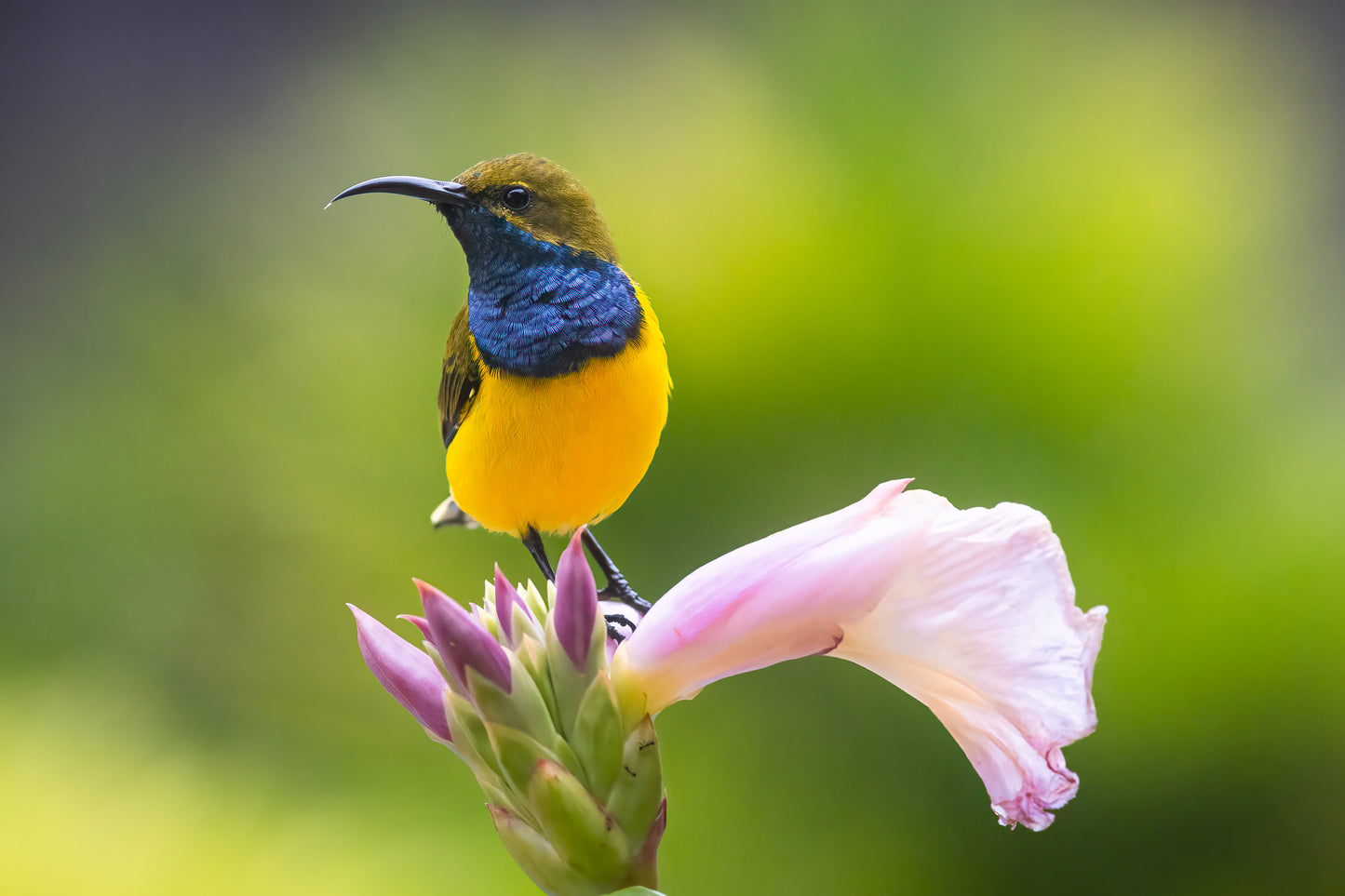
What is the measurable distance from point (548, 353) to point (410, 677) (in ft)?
0.61

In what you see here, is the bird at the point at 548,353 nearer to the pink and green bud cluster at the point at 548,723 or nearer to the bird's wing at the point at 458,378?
the bird's wing at the point at 458,378

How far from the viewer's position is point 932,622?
334mm

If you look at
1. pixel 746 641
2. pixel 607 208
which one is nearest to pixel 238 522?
pixel 607 208

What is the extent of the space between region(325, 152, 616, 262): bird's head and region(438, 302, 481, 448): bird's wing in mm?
74

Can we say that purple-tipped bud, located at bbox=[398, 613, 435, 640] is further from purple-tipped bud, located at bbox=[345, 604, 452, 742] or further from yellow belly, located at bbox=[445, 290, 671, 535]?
yellow belly, located at bbox=[445, 290, 671, 535]

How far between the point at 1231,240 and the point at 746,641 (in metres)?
1.58

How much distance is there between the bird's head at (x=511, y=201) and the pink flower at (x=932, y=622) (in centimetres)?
21

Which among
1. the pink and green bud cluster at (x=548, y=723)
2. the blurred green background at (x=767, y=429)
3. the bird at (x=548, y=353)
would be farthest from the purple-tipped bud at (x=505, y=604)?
the blurred green background at (x=767, y=429)

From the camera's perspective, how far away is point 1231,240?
1.64m

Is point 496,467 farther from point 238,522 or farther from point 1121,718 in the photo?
point 238,522

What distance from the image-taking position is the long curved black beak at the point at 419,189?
44 centimetres

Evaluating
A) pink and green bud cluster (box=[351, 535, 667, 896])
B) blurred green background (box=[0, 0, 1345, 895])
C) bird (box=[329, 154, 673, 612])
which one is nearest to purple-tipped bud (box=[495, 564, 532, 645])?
pink and green bud cluster (box=[351, 535, 667, 896])

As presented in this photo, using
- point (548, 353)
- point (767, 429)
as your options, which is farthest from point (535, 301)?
point (767, 429)

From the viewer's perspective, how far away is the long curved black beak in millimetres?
435
